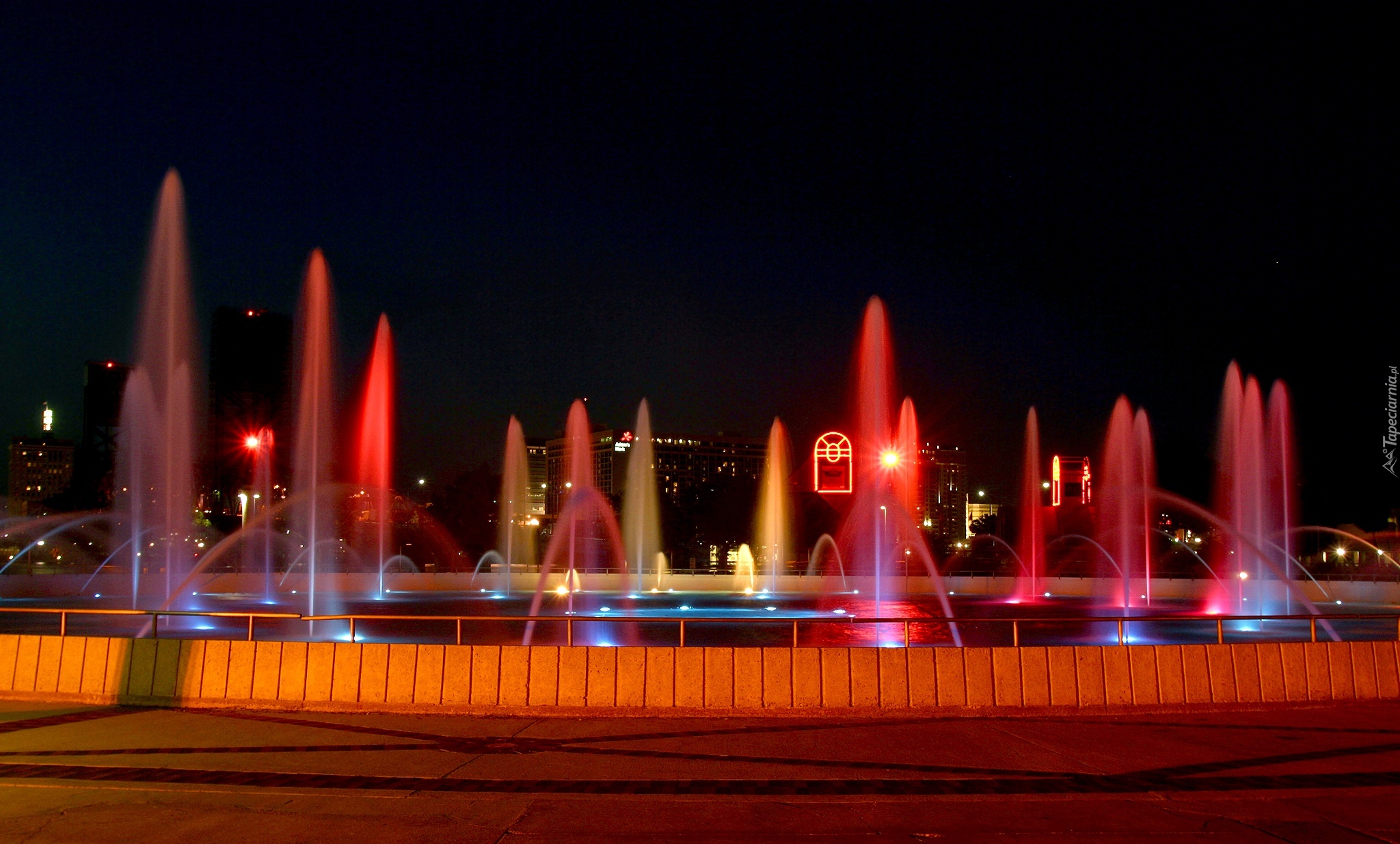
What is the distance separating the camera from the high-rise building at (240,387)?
350 feet

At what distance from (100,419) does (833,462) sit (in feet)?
213

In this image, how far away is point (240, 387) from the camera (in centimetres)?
10875

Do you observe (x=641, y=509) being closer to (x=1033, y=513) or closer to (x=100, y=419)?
(x=1033, y=513)

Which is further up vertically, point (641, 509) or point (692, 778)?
point (641, 509)

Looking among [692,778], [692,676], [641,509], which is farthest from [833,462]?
[692,778]

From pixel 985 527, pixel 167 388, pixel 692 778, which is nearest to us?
pixel 692 778

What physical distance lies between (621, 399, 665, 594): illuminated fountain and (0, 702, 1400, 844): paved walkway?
115 ft

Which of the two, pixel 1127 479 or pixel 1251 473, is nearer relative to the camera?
pixel 1251 473

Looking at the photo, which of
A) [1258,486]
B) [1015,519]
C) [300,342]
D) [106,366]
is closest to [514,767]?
[300,342]

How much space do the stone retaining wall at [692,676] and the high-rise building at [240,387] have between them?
9713 cm

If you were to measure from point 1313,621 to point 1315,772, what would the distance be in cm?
559

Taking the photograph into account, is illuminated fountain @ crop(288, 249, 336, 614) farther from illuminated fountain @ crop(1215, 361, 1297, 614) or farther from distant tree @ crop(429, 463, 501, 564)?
distant tree @ crop(429, 463, 501, 564)

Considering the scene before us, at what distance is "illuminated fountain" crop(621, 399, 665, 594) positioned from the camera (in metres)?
53.1

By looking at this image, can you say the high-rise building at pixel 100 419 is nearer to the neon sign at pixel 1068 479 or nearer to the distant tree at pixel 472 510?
the distant tree at pixel 472 510
